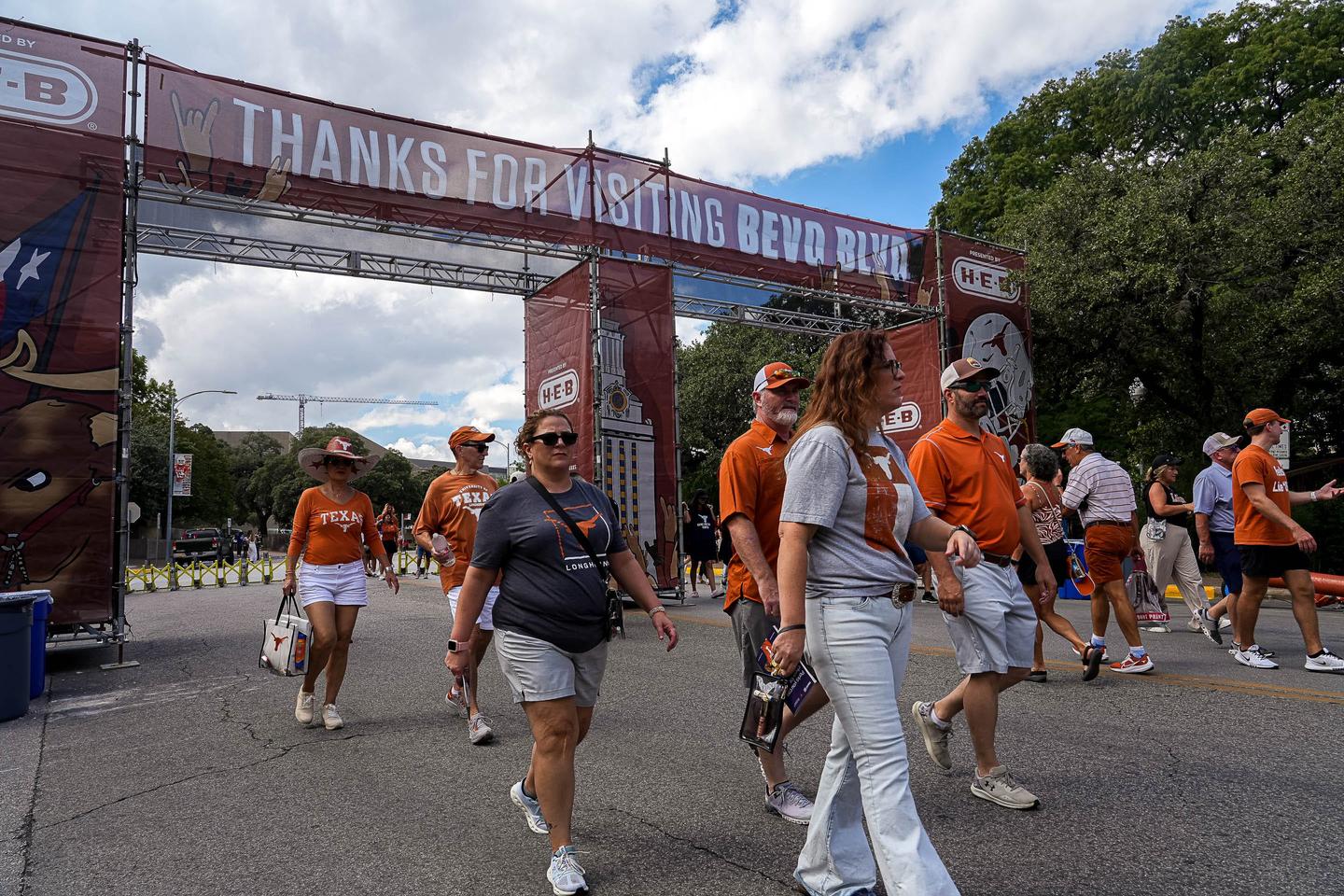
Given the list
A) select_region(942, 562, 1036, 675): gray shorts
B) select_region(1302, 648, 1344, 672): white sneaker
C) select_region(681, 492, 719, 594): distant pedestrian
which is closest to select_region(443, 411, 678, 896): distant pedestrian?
select_region(942, 562, 1036, 675): gray shorts

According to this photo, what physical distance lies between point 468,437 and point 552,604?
10.3 feet

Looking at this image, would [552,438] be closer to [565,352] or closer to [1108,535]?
[1108,535]

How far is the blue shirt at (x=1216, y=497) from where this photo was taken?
8.12 meters

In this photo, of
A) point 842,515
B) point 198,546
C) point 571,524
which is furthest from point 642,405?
point 198,546

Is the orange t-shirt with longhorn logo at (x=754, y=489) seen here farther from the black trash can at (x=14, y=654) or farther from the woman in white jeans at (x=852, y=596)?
the black trash can at (x=14, y=654)

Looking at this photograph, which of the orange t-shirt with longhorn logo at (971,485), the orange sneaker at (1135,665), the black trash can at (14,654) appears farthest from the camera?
the orange sneaker at (1135,665)

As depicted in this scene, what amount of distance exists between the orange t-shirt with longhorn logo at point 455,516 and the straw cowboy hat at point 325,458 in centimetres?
58

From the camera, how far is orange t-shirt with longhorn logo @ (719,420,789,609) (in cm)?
368

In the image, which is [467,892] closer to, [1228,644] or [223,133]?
[1228,644]

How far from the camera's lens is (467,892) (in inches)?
125

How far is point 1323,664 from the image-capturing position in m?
6.51

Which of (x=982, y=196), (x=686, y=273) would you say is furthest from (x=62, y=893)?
(x=982, y=196)

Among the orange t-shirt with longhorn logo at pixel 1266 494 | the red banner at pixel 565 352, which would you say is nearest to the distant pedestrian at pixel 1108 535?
the orange t-shirt with longhorn logo at pixel 1266 494

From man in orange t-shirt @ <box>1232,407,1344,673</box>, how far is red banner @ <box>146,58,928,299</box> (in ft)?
32.0
